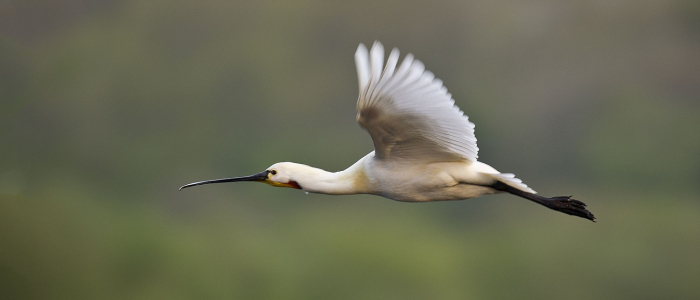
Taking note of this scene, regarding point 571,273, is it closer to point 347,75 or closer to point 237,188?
point 347,75

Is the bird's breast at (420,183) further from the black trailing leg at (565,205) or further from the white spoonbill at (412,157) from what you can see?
the black trailing leg at (565,205)

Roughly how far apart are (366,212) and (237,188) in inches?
98.1

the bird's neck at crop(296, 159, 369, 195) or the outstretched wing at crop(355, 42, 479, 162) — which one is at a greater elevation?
the outstretched wing at crop(355, 42, 479, 162)

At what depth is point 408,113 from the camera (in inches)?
146

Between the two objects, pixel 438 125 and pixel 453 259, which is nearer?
pixel 438 125

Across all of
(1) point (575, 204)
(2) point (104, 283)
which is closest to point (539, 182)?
(2) point (104, 283)

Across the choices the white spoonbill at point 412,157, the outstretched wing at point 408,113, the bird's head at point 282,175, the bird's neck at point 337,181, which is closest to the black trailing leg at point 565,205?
the white spoonbill at point 412,157

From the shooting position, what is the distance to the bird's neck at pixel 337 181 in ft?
14.0

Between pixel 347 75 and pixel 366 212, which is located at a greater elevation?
pixel 347 75

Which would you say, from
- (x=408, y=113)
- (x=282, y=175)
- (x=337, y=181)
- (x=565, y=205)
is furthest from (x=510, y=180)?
(x=282, y=175)

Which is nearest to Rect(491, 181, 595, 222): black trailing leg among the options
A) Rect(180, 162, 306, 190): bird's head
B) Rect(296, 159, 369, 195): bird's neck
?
Rect(296, 159, 369, 195): bird's neck

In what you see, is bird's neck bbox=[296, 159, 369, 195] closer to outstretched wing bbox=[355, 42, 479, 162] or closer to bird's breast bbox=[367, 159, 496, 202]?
bird's breast bbox=[367, 159, 496, 202]

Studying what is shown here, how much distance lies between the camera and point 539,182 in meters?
13.0

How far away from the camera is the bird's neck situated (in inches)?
167
